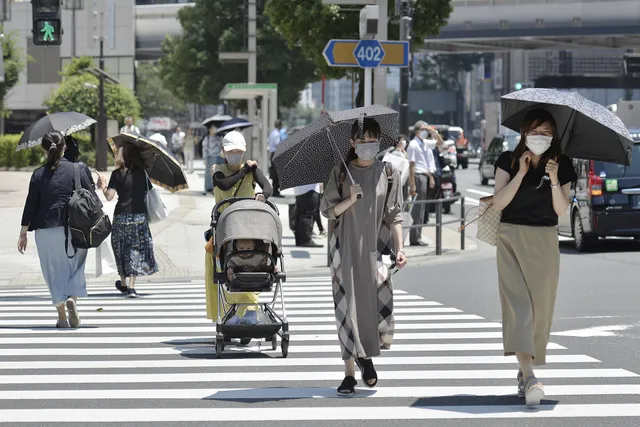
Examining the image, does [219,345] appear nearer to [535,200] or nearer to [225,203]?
[225,203]

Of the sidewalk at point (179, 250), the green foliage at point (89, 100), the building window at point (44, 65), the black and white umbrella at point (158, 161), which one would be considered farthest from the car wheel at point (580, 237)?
the building window at point (44, 65)

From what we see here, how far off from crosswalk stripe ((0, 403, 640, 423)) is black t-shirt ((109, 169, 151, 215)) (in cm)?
665

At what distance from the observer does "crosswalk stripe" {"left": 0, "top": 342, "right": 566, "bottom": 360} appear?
10219 millimetres

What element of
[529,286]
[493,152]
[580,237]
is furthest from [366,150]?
[493,152]

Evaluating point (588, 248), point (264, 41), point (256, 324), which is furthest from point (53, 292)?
point (264, 41)

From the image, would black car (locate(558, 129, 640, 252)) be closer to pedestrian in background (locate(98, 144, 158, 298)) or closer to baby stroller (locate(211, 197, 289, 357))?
pedestrian in background (locate(98, 144, 158, 298))

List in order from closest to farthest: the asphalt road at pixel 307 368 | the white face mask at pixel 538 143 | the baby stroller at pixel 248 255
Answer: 1. the asphalt road at pixel 307 368
2. the white face mask at pixel 538 143
3. the baby stroller at pixel 248 255

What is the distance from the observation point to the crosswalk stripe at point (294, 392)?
8.16 m

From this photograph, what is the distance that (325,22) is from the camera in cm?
3422

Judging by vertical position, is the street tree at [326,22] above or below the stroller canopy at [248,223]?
above

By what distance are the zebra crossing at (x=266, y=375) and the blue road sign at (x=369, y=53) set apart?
553cm

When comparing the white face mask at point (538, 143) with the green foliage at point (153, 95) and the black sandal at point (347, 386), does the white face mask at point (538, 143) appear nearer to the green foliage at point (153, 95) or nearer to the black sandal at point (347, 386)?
the black sandal at point (347, 386)

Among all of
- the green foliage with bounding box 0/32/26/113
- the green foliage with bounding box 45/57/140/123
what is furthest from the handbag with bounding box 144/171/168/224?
the green foliage with bounding box 0/32/26/113

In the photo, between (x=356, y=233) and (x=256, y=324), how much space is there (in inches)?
79.5
